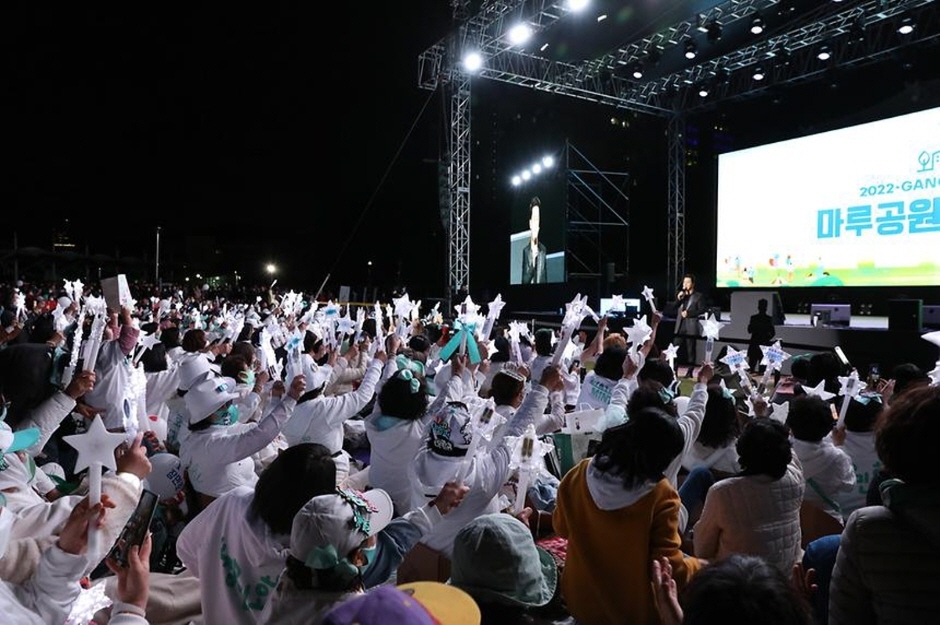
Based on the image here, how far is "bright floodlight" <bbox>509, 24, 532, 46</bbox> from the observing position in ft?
34.4

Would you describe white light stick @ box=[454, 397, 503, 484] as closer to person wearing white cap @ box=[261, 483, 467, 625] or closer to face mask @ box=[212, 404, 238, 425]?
person wearing white cap @ box=[261, 483, 467, 625]

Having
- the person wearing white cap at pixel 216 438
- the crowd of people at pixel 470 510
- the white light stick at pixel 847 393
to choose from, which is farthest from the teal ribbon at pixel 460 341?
the white light stick at pixel 847 393

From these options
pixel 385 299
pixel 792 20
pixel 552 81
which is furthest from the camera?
pixel 385 299

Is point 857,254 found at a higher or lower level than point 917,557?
higher

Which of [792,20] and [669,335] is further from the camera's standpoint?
[669,335]

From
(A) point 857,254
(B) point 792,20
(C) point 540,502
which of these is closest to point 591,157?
(B) point 792,20

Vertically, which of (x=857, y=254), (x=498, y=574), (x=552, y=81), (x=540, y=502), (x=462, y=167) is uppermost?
(x=552, y=81)

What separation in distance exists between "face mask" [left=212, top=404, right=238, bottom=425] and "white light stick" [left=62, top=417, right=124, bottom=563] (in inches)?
45.7

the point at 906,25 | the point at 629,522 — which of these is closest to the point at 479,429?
the point at 629,522

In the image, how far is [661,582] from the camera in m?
1.40

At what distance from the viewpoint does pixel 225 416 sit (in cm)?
272

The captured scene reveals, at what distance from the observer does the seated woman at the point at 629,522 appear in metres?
1.79

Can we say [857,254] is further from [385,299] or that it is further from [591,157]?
[385,299]

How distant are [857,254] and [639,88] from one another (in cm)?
576
